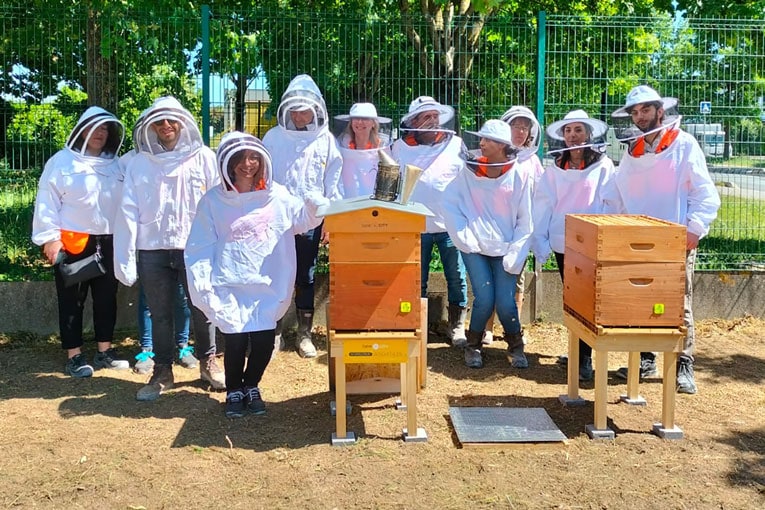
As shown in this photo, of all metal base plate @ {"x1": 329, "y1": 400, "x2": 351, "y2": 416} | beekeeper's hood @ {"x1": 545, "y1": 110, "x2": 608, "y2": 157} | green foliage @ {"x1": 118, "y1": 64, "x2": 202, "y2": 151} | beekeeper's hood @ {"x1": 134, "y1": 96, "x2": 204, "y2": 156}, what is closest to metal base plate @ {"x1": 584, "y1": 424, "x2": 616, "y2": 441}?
metal base plate @ {"x1": 329, "y1": 400, "x2": 351, "y2": 416}

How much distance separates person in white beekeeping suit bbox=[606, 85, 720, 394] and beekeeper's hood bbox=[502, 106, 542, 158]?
733mm

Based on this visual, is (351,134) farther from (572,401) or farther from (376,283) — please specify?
(572,401)

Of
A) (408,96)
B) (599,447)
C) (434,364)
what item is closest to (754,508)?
(599,447)

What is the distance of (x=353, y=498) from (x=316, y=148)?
2829 millimetres

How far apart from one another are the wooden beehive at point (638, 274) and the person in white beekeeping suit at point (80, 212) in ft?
10.7

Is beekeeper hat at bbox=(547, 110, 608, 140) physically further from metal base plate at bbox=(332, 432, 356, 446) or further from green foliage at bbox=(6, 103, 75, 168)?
green foliage at bbox=(6, 103, 75, 168)

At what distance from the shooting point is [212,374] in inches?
198

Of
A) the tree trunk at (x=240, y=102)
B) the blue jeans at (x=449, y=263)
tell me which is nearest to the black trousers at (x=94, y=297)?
the tree trunk at (x=240, y=102)

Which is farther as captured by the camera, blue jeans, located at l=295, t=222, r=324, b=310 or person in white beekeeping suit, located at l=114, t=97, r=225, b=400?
blue jeans, located at l=295, t=222, r=324, b=310

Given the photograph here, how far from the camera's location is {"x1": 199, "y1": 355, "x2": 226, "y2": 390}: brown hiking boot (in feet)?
16.3

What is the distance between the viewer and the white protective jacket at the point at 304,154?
5449 millimetres

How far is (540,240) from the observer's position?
533 cm

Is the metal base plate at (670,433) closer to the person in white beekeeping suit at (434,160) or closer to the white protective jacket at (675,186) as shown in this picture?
the white protective jacket at (675,186)

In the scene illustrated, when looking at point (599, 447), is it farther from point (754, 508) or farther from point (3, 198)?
point (3, 198)
